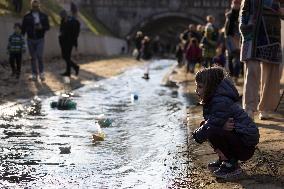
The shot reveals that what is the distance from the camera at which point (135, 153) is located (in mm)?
6215

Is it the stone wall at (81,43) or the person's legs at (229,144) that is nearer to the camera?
the person's legs at (229,144)

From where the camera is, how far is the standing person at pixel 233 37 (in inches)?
436

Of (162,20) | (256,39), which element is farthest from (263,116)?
(162,20)

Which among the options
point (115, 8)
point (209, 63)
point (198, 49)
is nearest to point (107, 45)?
point (115, 8)

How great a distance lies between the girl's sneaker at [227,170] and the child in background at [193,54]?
1521cm

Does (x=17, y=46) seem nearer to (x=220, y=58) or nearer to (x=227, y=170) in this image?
(x=220, y=58)

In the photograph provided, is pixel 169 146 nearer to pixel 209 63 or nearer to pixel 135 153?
pixel 135 153

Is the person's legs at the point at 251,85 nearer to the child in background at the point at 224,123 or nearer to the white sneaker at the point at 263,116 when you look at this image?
the white sneaker at the point at 263,116

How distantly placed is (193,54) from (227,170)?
50.3 feet

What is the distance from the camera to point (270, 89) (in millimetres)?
8008

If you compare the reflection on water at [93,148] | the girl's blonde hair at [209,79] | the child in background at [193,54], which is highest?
the girl's blonde hair at [209,79]

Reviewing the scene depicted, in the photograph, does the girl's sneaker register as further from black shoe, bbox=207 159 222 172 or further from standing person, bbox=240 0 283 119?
standing person, bbox=240 0 283 119

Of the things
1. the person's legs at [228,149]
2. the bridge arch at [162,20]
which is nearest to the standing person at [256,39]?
the person's legs at [228,149]

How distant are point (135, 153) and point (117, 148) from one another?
343 mm
